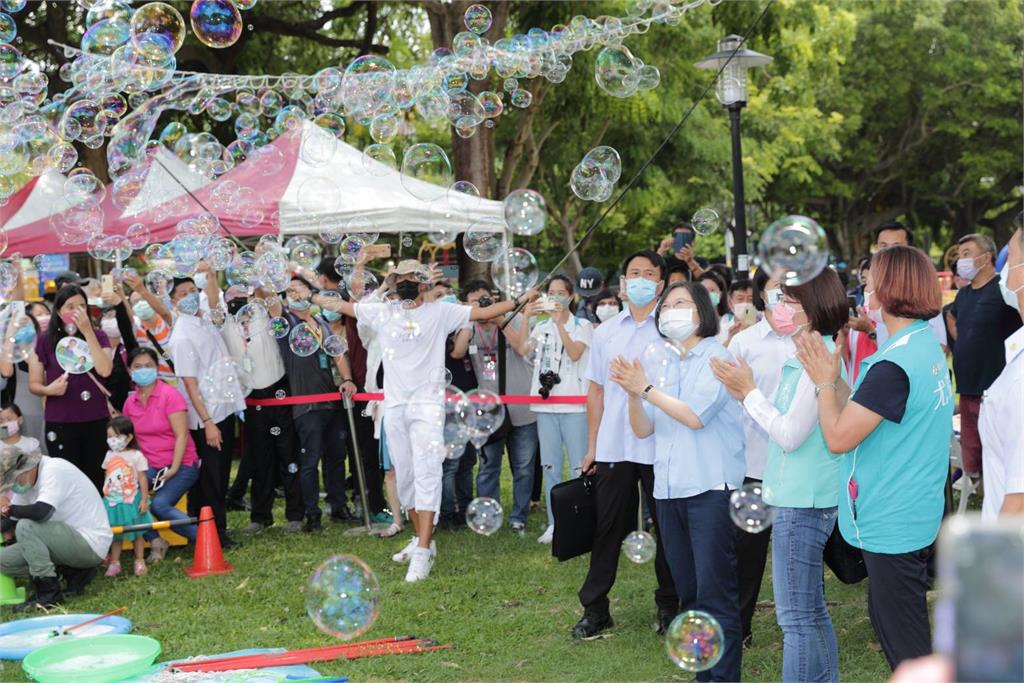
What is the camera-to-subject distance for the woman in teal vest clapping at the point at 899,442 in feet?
11.5

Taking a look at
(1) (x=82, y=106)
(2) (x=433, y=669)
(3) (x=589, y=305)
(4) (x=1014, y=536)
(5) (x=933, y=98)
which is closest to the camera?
(4) (x=1014, y=536)

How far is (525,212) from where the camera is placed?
6.75 metres

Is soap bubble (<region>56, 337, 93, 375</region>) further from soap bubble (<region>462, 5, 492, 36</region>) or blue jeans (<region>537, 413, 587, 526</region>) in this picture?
Result: soap bubble (<region>462, 5, 492, 36</region>)

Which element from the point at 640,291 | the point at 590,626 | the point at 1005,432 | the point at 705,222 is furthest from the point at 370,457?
the point at 1005,432

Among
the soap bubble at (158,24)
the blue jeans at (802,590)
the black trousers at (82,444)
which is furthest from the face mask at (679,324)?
the black trousers at (82,444)

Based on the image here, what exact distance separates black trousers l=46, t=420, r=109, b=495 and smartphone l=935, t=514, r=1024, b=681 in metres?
7.57

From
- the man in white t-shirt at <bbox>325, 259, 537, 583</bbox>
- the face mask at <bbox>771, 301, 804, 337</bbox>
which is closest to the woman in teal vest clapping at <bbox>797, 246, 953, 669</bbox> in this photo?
the face mask at <bbox>771, 301, 804, 337</bbox>

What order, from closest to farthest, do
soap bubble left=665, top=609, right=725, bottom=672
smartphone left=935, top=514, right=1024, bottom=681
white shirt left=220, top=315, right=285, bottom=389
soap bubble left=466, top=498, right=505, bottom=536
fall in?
smartphone left=935, top=514, right=1024, bottom=681
soap bubble left=665, top=609, right=725, bottom=672
soap bubble left=466, top=498, right=505, bottom=536
white shirt left=220, top=315, right=285, bottom=389

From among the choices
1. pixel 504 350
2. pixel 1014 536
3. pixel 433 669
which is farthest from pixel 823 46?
pixel 1014 536

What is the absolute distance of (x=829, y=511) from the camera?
3.99 metres

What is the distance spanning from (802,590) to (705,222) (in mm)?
3441

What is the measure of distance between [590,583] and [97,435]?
415 centimetres

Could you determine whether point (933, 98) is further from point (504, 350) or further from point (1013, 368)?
point (1013, 368)

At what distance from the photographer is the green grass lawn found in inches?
201
